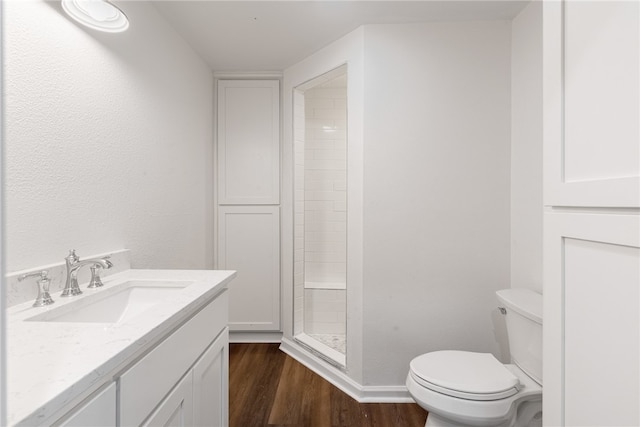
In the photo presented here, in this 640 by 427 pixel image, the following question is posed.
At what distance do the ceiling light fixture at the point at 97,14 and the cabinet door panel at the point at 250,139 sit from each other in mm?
1524

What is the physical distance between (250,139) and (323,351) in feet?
6.09

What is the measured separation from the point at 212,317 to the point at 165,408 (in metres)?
0.39

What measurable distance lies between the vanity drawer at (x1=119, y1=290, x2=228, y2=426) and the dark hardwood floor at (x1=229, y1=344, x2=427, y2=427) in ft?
2.93

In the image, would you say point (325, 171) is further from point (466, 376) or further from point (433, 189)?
point (466, 376)

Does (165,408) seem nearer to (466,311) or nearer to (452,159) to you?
(466,311)

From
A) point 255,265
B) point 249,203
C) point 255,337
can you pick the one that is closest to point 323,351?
point 255,337

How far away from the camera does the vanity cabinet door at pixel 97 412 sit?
1.85ft

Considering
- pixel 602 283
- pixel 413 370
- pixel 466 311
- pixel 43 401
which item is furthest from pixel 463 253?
Answer: pixel 43 401

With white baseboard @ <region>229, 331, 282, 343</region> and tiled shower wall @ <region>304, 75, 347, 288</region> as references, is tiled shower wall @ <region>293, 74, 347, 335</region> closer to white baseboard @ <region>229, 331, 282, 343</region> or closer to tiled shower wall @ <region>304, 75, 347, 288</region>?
tiled shower wall @ <region>304, 75, 347, 288</region>

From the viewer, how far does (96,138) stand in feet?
4.52

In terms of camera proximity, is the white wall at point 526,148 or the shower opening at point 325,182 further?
the shower opening at point 325,182

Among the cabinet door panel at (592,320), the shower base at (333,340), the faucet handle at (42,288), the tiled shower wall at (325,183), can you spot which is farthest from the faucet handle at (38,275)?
the tiled shower wall at (325,183)

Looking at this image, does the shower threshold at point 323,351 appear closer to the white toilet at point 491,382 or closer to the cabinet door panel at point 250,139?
the white toilet at point 491,382

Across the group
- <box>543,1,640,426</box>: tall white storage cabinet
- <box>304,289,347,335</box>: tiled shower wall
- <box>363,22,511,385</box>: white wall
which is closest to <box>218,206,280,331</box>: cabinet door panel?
<box>304,289,347,335</box>: tiled shower wall
